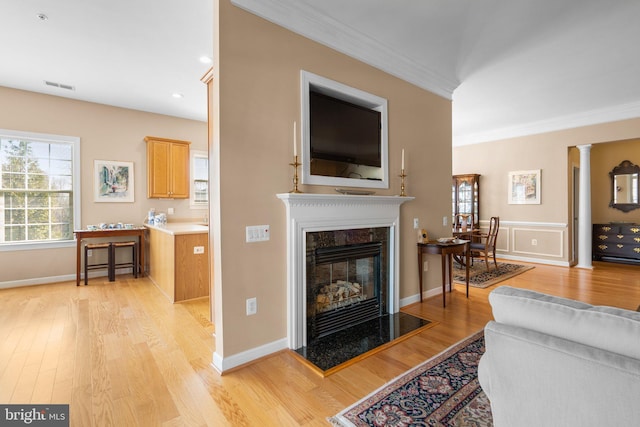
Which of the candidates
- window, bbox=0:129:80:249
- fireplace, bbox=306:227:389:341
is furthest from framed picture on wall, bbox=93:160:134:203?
fireplace, bbox=306:227:389:341

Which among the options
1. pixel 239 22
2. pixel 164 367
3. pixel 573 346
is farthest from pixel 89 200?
pixel 573 346

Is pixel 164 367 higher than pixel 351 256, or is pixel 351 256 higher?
pixel 351 256

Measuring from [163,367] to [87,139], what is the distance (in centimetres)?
444

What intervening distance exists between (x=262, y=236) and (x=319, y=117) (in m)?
1.22

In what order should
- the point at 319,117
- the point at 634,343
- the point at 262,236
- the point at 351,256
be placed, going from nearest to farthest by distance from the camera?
the point at 634,343 → the point at 262,236 → the point at 319,117 → the point at 351,256

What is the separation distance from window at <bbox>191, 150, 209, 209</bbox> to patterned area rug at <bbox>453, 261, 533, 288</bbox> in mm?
4941

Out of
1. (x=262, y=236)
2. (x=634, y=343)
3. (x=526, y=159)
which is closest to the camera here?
(x=634, y=343)

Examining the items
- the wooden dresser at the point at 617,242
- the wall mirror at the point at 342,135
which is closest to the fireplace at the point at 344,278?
the wall mirror at the point at 342,135

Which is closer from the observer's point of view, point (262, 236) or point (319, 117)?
point (262, 236)

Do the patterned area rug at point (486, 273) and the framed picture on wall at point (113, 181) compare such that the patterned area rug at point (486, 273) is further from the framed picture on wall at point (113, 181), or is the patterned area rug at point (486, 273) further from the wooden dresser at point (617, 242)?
the framed picture on wall at point (113, 181)

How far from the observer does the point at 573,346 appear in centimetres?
96

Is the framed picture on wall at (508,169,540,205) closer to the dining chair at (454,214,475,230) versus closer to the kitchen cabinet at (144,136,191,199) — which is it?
the dining chair at (454,214,475,230)

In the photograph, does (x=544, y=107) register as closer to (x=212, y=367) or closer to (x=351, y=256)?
(x=351, y=256)

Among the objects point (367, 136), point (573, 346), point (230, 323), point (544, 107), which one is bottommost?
point (230, 323)
